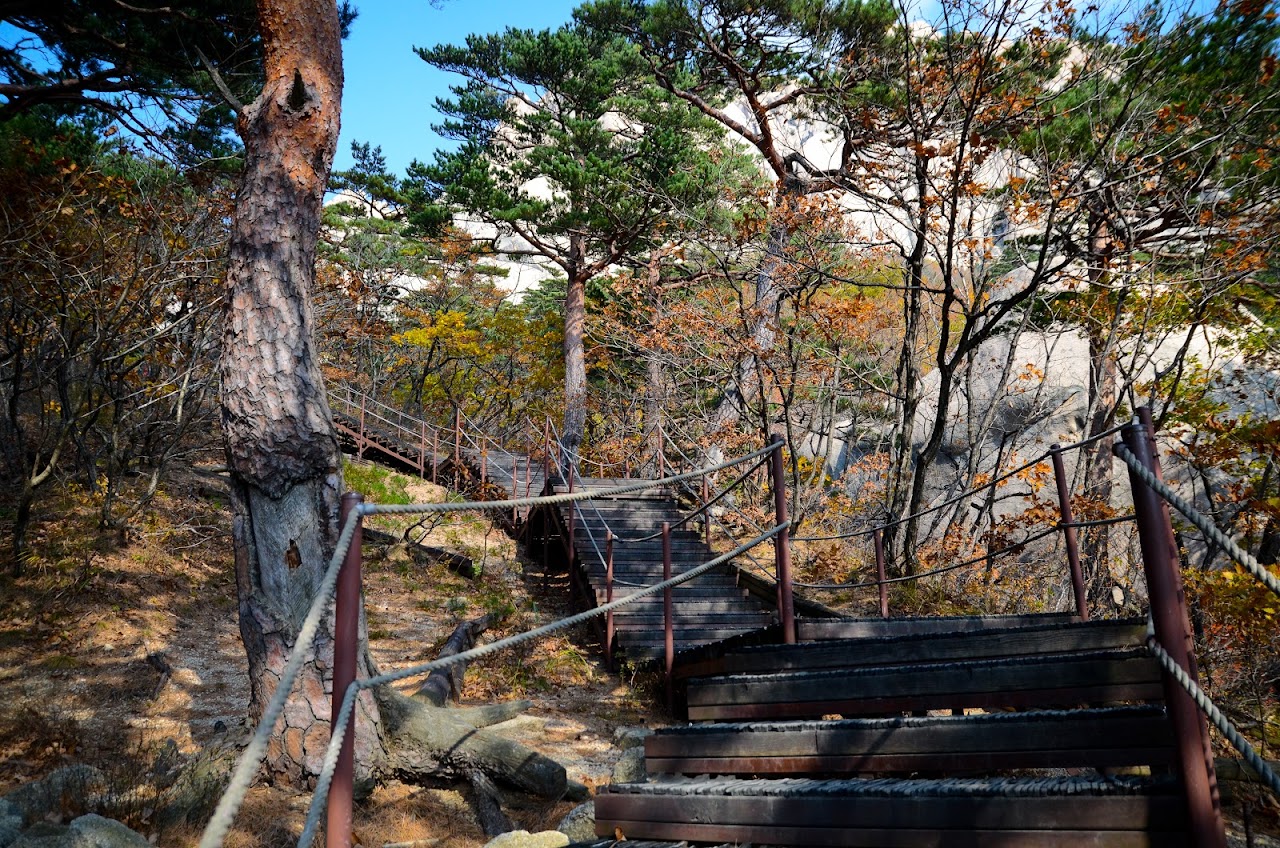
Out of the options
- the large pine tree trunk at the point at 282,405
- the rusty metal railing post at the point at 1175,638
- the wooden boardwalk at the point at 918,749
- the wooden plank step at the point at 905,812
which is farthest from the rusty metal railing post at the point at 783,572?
the large pine tree trunk at the point at 282,405

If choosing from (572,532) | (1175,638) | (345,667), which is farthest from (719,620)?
(345,667)

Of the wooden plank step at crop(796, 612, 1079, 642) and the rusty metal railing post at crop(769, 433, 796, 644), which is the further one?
the wooden plank step at crop(796, 612, 1079, 642)

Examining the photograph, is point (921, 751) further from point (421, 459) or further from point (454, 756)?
point (421, 459)

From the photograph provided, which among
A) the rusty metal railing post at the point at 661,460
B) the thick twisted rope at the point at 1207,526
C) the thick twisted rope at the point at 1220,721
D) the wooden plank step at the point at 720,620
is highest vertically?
the rusty metal railing post at the point at 661,460

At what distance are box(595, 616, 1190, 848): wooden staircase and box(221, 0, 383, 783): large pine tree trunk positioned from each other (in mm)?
2102

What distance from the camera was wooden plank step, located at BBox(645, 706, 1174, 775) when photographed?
227cm

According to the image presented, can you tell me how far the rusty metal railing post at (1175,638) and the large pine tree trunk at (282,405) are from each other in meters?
3.71

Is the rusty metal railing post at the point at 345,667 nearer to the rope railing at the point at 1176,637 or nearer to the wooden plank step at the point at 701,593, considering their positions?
the rope railing at the point at 1176,637

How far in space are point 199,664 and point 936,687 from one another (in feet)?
22.4

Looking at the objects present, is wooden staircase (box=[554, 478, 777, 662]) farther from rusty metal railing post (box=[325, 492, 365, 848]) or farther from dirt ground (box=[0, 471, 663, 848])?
rusty metal railing post (box=[325, 492, 365, 848])

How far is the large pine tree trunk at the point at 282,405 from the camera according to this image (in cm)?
423

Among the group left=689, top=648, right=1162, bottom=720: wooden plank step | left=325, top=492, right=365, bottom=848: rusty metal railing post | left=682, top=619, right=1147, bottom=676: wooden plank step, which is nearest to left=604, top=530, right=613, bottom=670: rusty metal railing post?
left=682, top=619, right=1147, bottom=676: wooden plank step

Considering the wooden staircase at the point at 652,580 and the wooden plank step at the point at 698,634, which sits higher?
the wooden staircase at the point at 652,580

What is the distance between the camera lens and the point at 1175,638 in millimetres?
2047
